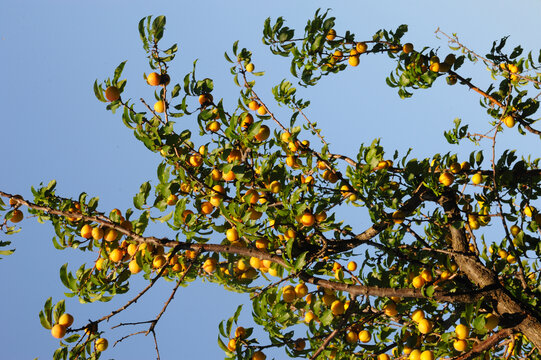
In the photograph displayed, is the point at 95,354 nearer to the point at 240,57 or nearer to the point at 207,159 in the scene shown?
the point at 207,159

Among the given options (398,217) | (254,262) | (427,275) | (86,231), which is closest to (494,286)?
(427,275)

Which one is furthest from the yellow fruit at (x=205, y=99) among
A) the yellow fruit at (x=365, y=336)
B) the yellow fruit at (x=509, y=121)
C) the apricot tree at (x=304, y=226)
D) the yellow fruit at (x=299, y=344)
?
the yellow fruit at (x=509, y=121)

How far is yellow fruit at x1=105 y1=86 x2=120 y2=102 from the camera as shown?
1909 millimetres

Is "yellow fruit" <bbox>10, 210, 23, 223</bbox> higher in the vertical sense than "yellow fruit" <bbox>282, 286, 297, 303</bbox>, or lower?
higher

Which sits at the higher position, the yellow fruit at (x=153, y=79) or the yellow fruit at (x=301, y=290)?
the yellow fruit at (x=153, y=79)

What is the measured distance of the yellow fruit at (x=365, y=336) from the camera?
2.58 m

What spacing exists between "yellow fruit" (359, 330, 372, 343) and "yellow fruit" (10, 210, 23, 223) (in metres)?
1.84

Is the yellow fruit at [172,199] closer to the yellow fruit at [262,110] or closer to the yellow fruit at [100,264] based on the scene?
the yellow fruit at [100,264]

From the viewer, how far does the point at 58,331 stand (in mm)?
1939

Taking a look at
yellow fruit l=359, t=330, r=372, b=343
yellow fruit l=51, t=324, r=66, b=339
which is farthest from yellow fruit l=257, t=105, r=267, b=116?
yellow fruit l=51, t=324, r=66, b=339

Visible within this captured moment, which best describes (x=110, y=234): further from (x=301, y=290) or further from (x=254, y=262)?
(x=301, y=290)

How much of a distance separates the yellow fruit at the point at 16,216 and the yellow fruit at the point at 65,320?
2.04 feet

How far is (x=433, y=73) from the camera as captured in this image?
2.71m

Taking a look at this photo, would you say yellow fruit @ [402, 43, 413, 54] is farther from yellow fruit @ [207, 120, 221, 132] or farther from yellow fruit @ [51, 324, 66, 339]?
yellow fruit @ [51, 324, 66, 339]
